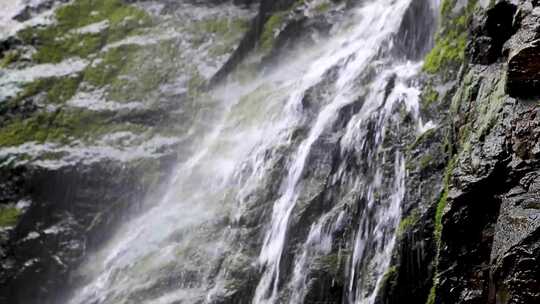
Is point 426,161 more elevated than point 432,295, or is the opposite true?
point 426,161

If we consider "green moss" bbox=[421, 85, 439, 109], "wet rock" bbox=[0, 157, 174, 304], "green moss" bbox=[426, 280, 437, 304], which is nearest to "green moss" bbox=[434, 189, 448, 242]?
"green moss" bbox=[426, 280, 437, 304]

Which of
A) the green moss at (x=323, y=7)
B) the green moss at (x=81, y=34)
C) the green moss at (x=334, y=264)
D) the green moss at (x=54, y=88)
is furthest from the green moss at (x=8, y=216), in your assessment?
the green moss at (x=323, y=7)

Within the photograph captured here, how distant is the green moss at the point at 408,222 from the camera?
805cm

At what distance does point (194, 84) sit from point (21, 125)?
415 cm

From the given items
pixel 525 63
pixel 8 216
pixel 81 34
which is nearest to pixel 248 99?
pixel 81 34

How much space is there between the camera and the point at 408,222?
8.10 metres

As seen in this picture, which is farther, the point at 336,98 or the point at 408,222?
the point at 336,98

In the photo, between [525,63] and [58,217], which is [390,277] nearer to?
[525,63]

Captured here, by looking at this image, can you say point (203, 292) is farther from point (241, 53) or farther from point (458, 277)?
point (241, 53)

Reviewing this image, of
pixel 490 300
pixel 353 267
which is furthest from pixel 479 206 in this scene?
pixel 353 267

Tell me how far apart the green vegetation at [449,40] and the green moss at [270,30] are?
5.69 meters

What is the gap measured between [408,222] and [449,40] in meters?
3.39

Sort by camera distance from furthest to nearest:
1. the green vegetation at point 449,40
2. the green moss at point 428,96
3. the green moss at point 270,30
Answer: the green moss at point 270,30
the green vegetation at point 449,40
the green moss at point 428,96

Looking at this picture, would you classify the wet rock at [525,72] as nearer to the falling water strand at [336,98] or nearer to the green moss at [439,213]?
the green moss at [439,213]
